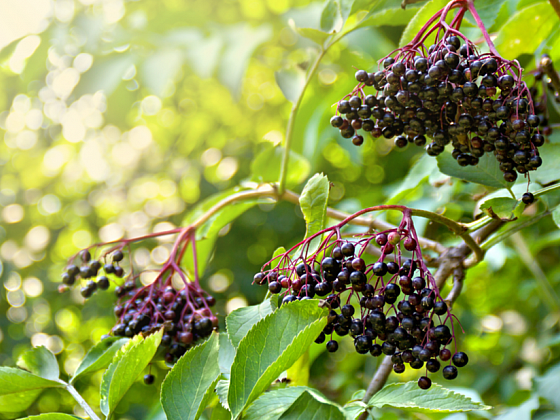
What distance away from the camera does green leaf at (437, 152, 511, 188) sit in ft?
2.78

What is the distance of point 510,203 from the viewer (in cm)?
78

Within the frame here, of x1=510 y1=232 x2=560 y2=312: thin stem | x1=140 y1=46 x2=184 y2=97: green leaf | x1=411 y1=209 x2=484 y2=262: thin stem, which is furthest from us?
x1=510 y1=232 x2=560 y2=312: thin stem

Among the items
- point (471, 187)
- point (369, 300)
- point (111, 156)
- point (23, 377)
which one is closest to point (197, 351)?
point (369, 300)

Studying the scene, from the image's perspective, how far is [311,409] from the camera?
0.60 metres

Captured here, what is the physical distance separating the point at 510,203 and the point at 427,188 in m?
0.78

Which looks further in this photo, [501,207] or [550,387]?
[550,387]

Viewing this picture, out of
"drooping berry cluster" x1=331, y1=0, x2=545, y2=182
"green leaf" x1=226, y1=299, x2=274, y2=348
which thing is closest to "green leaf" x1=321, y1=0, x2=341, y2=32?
"drooping berry cluster" x1=331, y1=0, x2=545, y2=182

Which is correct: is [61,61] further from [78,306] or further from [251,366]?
[251,366]

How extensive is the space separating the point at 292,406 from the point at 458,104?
0.54 m

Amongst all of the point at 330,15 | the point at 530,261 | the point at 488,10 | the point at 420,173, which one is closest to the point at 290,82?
the point at 330,15

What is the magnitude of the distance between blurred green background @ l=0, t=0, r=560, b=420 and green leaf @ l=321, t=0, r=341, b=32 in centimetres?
10

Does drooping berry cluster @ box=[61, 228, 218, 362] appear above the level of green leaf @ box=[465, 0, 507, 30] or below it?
below

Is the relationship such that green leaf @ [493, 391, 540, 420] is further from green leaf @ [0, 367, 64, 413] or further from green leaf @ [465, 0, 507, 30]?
green leaf @ [0, 367, 64, 413]

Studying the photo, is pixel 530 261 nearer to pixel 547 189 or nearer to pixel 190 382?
pixel 547 189
